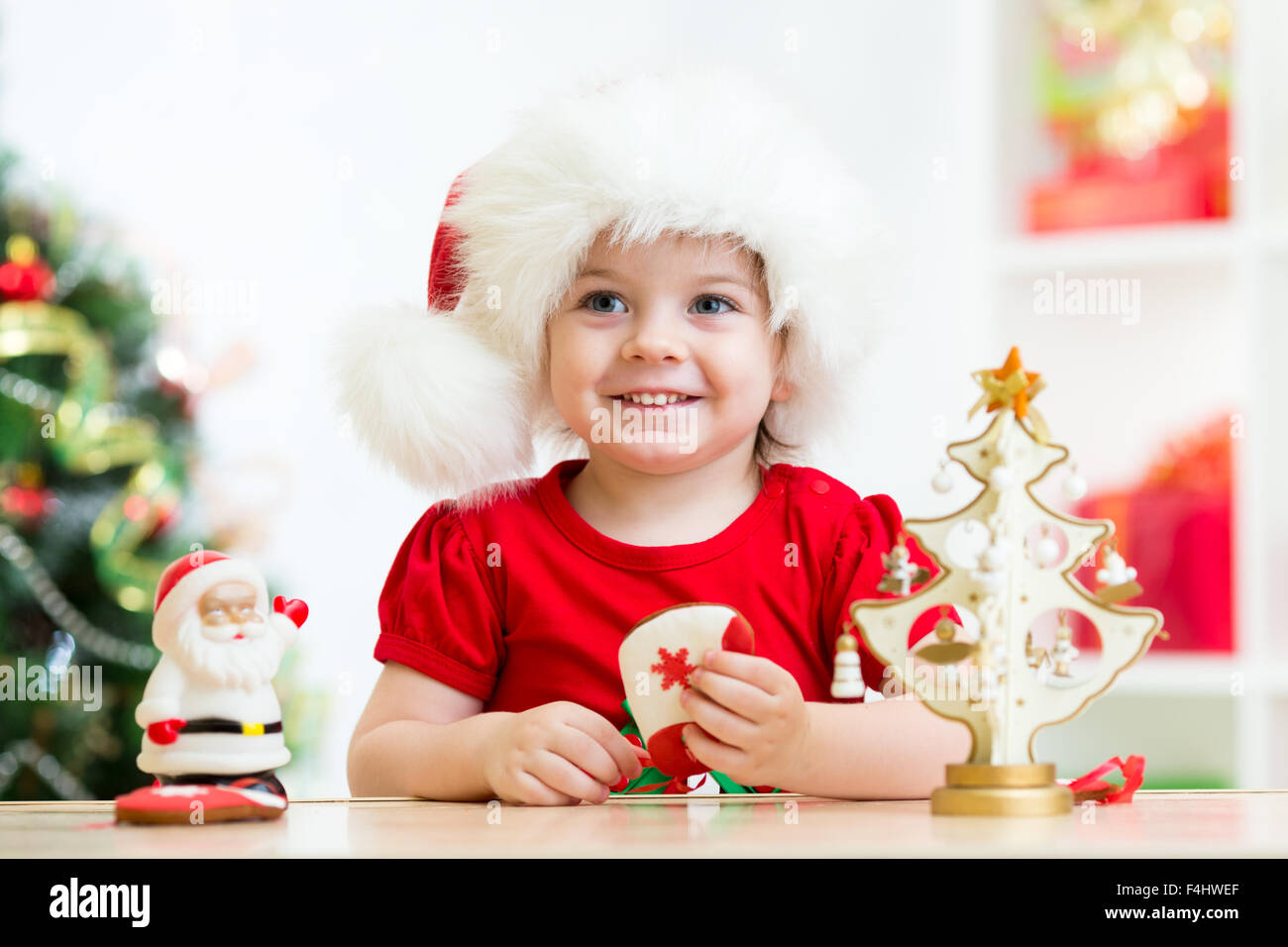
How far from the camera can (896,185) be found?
8.53ft

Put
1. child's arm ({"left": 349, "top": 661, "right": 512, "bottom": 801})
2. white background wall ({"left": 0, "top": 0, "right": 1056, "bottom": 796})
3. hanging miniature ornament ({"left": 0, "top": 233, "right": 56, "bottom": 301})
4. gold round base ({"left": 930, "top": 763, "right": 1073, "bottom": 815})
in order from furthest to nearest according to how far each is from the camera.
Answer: white background wall ({"left": 0, "top": 0, "right": 1056, "bottom": 796})
hanging miniature ornament ({"left": 0, "top": 233, "right": 56, "bottom": 301})
child's arm ({"left": 349, "top": 661, "right": 512, "bottom": 801})
gold round base ({"left": 930, "top": 763, "right": 1073, "bottom": 815})

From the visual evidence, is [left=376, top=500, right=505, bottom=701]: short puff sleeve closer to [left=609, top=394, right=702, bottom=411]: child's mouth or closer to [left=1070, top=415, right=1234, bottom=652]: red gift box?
[left=609, top=394, right=702, bottom=411]: child's mouth

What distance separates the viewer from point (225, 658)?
2.46ft

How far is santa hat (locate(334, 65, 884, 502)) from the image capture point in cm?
103

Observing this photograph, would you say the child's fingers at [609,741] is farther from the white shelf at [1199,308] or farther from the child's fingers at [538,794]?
the white shelf at [1199,308]

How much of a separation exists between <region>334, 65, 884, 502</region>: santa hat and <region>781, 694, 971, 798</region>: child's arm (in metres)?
0.32

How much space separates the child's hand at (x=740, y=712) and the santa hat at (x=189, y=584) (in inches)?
9.9

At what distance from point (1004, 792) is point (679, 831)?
0.16 m

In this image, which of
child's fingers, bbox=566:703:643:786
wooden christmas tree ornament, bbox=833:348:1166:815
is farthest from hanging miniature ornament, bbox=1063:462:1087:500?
child's fingers, bbox=566:703:643:786

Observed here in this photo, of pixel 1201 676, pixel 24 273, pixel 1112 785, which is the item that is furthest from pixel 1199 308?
pixel 24 273

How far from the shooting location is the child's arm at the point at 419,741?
2.98ft

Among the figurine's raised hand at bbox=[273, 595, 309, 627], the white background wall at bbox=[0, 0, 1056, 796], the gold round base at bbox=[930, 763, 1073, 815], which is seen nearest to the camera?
the gold round base at bbox=[930, 763, 1073, 815]

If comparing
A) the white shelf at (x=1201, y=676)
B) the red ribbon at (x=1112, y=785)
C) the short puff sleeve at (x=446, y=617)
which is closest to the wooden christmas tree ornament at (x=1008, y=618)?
the red ribbon at (x=1112, y=785)
